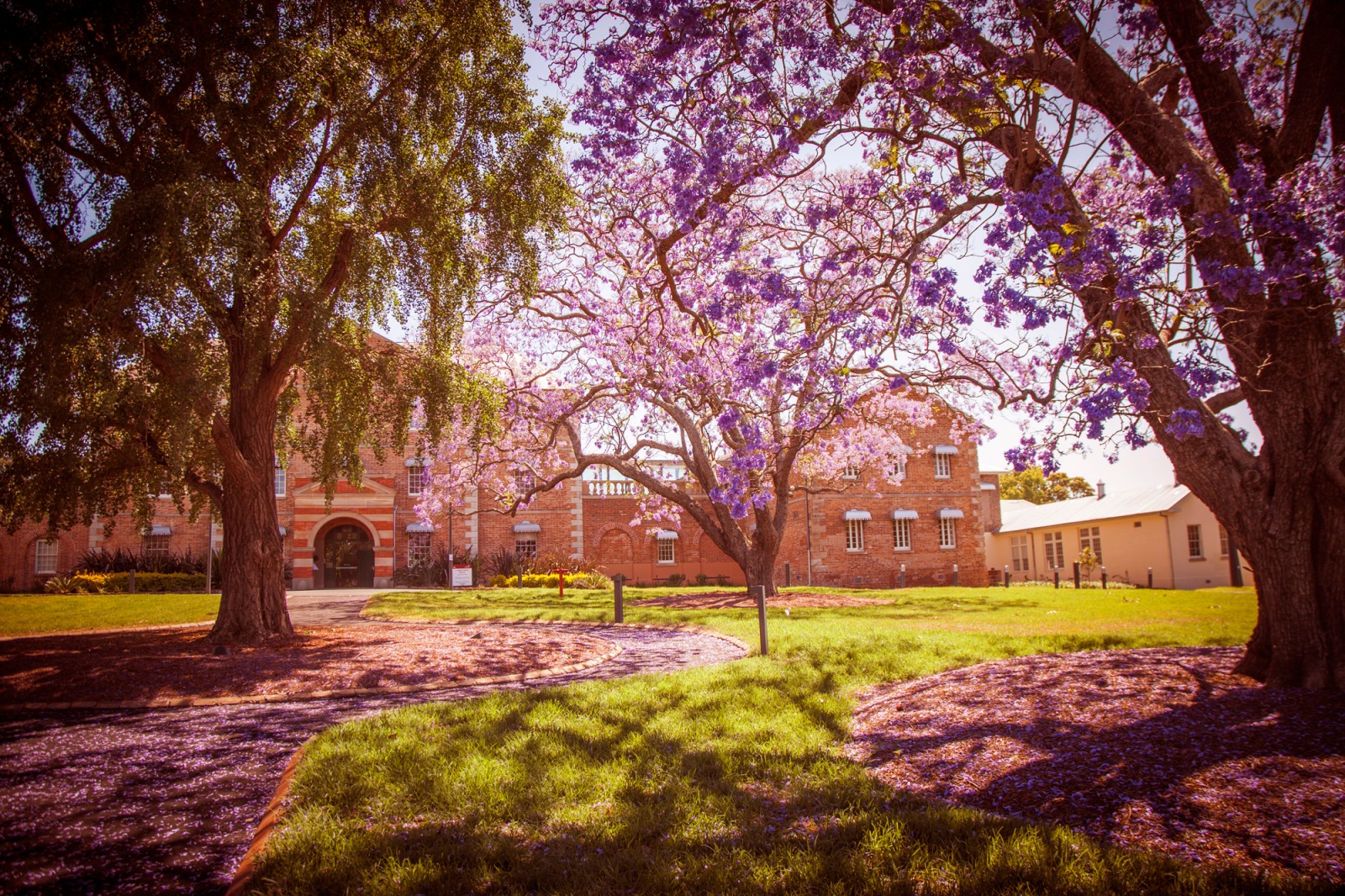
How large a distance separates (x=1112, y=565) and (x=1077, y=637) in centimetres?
2483

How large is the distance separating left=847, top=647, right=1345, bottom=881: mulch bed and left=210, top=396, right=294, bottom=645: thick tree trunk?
7844mm

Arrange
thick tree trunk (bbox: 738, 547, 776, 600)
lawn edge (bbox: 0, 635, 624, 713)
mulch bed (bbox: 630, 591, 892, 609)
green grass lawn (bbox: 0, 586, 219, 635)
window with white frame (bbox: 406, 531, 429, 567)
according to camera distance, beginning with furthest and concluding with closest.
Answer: window with white frame (bbox: 406, 531, 429, 567), thick tree trunk (bbox: 738, 547, 776, 600), mulch bed (bbox: 630, 591, 892, 609), green grass lawn (bbox: 0, 586, 219, 635), lawn edge (bbox: 0, 635, 624, 713)

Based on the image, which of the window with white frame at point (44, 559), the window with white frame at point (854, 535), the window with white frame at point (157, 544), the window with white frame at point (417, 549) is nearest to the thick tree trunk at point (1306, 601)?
the window with white frame at point (854, 535)

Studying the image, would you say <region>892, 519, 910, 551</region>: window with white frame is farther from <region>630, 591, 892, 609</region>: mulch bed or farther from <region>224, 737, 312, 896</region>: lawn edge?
<region>224, 737, 312, 896</region>: lawn edge

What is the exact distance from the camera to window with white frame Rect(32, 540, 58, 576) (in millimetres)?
28203

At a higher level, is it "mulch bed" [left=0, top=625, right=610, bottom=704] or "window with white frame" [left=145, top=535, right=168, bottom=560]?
"window with white frame" [left=145, top=535, right=168, bottom=560]

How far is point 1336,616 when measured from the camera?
5.00 metres

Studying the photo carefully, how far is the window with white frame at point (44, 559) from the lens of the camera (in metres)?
28.2

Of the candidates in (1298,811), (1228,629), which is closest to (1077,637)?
(1228,629)

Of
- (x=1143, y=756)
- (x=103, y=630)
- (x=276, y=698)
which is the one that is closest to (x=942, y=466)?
(x=103, y=630)

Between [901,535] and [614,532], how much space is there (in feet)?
41.3

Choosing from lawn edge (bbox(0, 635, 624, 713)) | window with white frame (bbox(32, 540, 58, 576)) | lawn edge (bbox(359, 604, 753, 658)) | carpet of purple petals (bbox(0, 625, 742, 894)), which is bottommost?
lawn edge (bbox(359, 604, 753, 658))

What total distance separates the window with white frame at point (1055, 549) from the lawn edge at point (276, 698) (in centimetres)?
3286

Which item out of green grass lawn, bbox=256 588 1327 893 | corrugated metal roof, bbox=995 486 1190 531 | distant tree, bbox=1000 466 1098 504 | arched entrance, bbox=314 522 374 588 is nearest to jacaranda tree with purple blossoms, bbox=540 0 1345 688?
green grass lawn, bbox=256 588 1327 893
